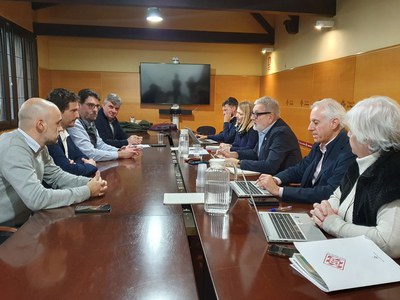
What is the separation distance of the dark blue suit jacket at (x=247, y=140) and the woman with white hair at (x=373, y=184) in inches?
93.2

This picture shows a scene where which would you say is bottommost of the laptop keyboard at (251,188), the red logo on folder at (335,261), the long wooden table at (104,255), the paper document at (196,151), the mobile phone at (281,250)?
the long wooden table at (104,255)

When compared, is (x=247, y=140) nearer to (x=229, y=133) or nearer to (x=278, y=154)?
(x=229, y=133)

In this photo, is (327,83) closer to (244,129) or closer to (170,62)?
(244,129)

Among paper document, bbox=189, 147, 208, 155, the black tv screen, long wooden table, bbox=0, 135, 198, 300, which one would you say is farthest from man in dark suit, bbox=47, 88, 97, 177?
the black tv screen

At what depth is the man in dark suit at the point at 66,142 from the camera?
234 cm

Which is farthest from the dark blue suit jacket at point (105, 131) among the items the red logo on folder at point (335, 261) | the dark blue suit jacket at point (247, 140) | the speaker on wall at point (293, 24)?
the speaker on wall at point (293, 24)

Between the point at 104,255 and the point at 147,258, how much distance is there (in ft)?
0.51

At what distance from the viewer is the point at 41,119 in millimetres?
1811

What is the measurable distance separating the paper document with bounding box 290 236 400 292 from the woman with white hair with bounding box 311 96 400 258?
94 mm

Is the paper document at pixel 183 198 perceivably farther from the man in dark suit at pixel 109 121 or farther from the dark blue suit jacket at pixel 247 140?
the man in dark suit at pixel 109 121

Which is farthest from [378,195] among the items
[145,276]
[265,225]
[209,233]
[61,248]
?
[61,248]

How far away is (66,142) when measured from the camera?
2.62m

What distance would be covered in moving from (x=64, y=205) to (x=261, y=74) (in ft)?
22.1

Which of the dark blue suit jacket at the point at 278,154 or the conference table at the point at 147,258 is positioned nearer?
the conference table at the point at 147,258
